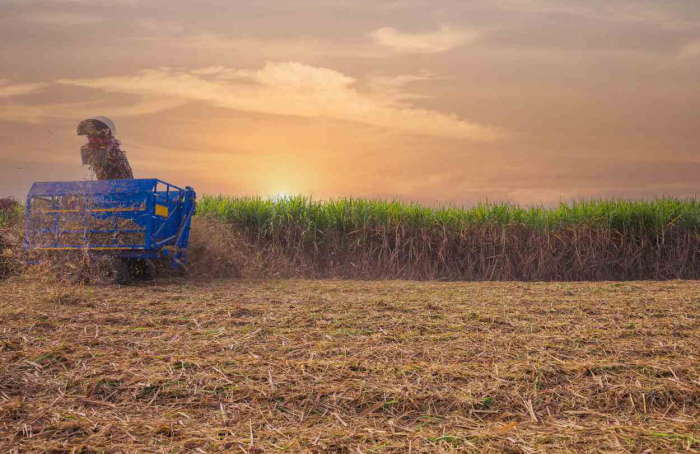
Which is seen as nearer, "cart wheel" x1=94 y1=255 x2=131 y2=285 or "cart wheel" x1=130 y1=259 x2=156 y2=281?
"cart wheel" x1=94 y1=255 x2=131 y2=285

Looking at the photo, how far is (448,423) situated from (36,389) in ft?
9.32

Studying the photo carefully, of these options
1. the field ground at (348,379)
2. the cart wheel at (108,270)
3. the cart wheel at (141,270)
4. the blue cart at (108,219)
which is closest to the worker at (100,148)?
the blue cart at (108,219)

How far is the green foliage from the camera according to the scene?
1303cm

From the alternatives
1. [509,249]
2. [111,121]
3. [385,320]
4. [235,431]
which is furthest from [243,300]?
[509,249]

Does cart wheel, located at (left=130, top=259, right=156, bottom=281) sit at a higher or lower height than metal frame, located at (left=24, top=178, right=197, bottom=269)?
lower

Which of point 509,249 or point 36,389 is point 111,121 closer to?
point 36,389

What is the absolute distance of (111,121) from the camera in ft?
36.0

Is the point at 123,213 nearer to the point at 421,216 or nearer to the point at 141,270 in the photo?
the point at 141,270

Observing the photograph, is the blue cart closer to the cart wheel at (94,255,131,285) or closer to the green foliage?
the cart wheel at (94,255,131,285)

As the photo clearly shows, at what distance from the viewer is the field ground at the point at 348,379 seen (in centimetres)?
304

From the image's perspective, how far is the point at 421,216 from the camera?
13211 millimetres

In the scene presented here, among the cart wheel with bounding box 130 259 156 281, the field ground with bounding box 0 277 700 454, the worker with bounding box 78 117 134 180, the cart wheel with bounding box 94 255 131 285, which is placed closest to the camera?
the field ground with bounding box 0 277 700 454

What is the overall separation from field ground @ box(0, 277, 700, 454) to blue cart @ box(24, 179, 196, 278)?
2.56 meters

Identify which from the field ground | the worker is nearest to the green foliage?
the worker
